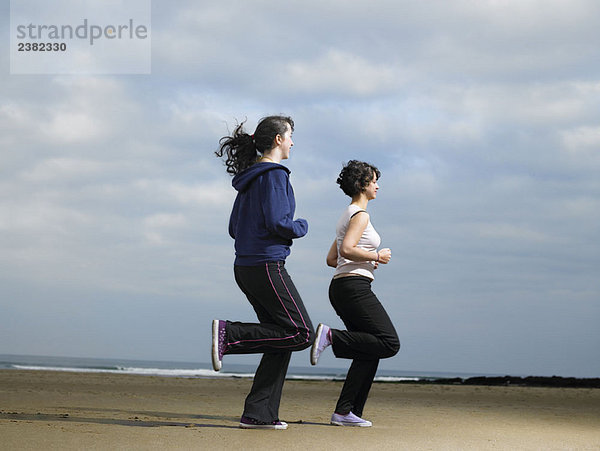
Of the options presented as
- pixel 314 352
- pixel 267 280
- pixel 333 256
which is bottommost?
pixel 314 352

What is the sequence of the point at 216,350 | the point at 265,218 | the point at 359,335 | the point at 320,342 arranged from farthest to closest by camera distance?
the point at 359,335
the point at 320,342
the point at 265,218
the point at 216,350

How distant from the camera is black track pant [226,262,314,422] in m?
4.18

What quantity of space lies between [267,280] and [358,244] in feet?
2.82

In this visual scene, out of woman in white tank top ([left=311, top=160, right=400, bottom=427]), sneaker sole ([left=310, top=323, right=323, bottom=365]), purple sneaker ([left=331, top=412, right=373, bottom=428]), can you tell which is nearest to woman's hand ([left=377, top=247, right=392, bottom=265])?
woman in white tank top ([left=311, top=160, right=400, bottom=427])

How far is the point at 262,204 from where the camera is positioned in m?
4.25

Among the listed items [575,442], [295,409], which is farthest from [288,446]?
[295,409]

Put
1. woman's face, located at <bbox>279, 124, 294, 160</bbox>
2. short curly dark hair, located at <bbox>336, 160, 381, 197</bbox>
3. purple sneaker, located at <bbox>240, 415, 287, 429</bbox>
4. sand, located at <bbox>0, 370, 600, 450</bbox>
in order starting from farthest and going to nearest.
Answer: short curly dark hair, located at <bbox>336, 160, 381, 197</bbox>, woman's face, located at <bbox>279, 124, 294, 160</bbox>, purple sneaker, located at <bbox>240, 415, 287, 429</bbox>, sand, located at <bbox>0, 370, 600, 450</bbox>

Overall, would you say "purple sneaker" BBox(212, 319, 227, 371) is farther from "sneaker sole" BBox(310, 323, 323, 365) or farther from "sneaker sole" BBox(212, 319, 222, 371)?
"sneaker sole" BBox(310, 323, 323, 365)

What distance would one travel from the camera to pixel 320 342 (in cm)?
446

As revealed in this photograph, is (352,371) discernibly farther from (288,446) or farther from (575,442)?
(575,442)

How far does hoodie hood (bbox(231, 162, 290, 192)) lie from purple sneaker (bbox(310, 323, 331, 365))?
109 cm

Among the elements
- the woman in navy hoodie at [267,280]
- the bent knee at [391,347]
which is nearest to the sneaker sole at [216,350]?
the woman in navy hoodie at [267,280]

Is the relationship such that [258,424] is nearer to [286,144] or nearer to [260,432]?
[260,432]

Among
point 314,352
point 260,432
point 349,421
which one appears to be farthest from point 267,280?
point 349,421
